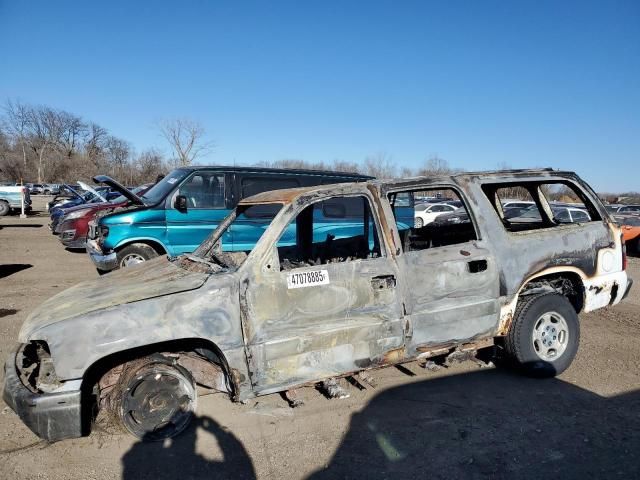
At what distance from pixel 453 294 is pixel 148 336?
2.35m

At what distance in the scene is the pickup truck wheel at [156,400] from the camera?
3.08 m

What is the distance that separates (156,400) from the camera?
3.15 meters

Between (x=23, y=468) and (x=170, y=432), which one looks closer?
(x=23, y=468)

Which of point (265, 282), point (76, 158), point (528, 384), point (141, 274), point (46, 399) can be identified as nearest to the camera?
point (46, 399)

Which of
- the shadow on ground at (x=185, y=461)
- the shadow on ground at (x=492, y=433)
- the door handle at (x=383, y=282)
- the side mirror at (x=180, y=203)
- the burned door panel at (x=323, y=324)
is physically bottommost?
the shadow on ground at (x=185, y=461)

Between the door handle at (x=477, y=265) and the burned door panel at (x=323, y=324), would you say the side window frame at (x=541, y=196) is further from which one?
the burned door panel at (x=323, y=324)

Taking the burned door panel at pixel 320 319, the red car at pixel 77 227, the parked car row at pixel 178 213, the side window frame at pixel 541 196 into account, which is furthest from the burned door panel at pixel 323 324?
the red car at pixel 77 227

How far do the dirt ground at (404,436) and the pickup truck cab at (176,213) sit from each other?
4010mm

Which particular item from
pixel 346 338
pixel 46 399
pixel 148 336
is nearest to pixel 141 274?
pixel 148 336

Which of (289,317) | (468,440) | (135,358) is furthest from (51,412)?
(468,440)

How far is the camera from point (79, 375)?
2.77 metres

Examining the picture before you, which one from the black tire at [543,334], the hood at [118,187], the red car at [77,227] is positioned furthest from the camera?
the red car at [77,227]

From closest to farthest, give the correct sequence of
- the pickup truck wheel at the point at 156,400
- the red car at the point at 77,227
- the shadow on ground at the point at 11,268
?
1. the pickup truck wheel at the point at 156,400
2. the shadow on ground at the point at 11,268
3. the red car at the point at 77,227

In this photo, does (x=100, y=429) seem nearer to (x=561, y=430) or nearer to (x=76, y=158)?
(x=561, y=430)
